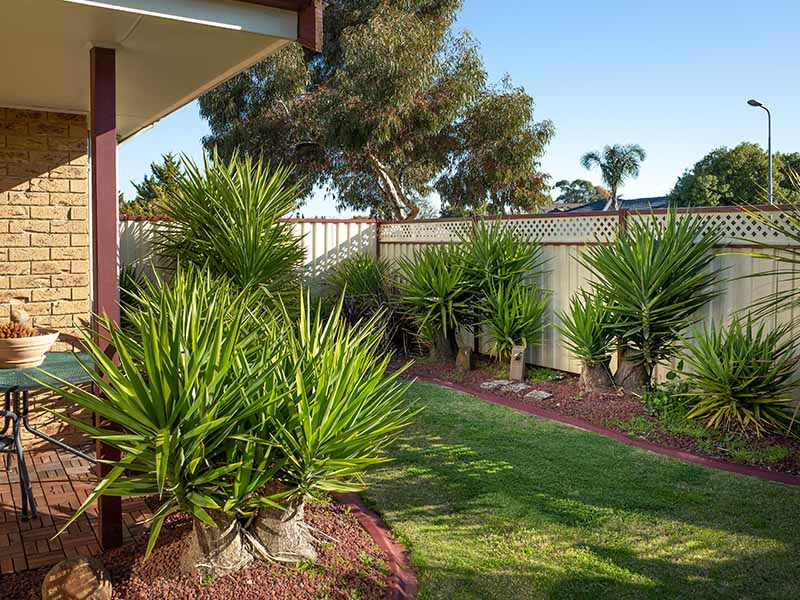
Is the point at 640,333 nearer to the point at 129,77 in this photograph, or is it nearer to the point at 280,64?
the point at 129,77

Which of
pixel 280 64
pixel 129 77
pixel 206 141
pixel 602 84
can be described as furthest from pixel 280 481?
pixel 602 84

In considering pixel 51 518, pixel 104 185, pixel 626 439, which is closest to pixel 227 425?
pixel 104 185

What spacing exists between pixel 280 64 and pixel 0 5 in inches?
636

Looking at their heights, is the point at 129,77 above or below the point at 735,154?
below

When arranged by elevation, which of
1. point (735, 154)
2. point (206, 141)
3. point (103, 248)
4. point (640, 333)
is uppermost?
point (735, 154)

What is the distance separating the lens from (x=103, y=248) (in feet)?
11.3

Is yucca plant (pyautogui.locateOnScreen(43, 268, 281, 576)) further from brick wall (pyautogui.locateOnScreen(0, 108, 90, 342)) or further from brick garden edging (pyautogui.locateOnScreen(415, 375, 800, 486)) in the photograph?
brick garden edging (pyautogui.locateOnScreen(415, 375, 800, 486))

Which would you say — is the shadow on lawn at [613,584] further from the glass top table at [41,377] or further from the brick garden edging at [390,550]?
the glass top table at [41,377]

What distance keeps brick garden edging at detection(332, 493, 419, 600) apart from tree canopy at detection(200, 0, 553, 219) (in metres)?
14.2

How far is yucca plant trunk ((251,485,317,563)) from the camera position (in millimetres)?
3090

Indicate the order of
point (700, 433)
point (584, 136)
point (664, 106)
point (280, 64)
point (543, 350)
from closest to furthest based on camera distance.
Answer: point (700, 433) < point (543, 350) < point (280, 64) < point (664, 106) < point (584, 136)

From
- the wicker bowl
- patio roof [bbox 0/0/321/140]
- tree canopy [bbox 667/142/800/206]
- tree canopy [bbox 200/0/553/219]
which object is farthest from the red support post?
tree canopy [bbox 667/142/800/206]

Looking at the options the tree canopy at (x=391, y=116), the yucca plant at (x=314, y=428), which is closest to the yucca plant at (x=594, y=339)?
the yucca plant at (x=314, y=428)

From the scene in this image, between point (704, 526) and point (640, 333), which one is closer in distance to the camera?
point (704, 526)
